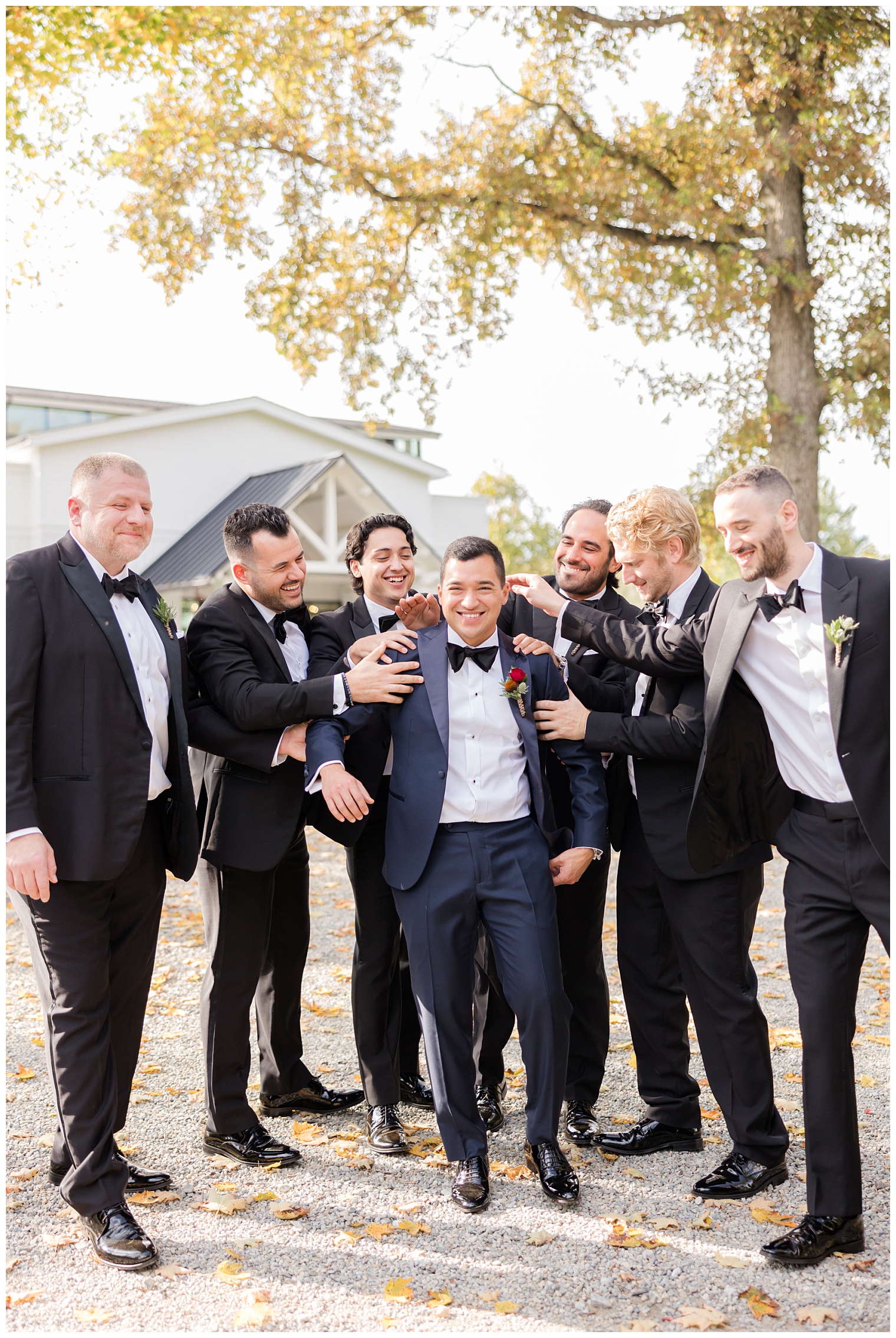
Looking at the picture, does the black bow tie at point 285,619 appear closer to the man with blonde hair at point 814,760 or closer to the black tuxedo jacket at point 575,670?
the black tuxedo jacket at point 575,670

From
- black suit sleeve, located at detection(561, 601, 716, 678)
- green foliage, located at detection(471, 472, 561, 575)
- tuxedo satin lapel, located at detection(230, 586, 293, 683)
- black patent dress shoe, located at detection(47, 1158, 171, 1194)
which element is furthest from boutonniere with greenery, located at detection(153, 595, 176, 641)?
green foliage, located at detection(471, 472, 561, 575)

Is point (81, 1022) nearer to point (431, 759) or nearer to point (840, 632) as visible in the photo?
point (431, 759)

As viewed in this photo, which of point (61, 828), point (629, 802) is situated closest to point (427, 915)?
point (629, 802)

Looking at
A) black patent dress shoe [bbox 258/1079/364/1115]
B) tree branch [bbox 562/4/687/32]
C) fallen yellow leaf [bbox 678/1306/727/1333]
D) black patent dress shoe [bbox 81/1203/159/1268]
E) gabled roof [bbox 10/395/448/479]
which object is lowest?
black patent dress shoe [bbox 258/1079/364/1115]

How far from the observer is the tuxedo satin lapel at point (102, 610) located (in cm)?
410

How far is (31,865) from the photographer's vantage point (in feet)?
12.5

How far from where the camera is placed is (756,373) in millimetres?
13906

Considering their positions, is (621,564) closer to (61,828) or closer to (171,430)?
(61,828)

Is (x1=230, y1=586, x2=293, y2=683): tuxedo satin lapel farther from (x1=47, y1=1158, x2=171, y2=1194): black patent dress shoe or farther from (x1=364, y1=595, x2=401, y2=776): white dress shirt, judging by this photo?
(x1=47, y1=1158, x2=171, y2=1194): black patent dress shoe

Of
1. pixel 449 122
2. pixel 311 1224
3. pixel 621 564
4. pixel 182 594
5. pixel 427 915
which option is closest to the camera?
pixel 311 1224

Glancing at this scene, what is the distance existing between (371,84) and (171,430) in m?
12.0

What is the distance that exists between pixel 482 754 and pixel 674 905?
3.39 ft

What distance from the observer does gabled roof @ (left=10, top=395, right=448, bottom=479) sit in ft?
71.7

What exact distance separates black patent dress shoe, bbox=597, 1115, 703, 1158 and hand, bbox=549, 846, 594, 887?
119 cm
